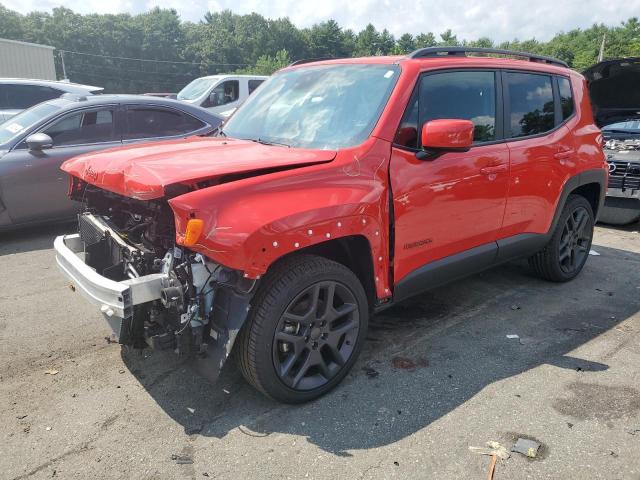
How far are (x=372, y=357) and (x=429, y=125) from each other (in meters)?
1.54

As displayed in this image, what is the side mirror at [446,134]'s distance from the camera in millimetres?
2932

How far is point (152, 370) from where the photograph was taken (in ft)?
10.7

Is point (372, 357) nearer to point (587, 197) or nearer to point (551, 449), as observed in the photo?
point (551, 449)

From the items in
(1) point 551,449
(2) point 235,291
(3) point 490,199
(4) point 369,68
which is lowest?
(1) point 551,449

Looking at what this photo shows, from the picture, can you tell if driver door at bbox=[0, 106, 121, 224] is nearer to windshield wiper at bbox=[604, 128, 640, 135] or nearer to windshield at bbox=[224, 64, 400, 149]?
windshield at bbox=[224, 64, 400, 149]

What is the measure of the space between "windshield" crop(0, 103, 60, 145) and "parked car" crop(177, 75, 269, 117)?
7207mm

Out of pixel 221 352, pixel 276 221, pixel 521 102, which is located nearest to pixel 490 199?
pixel 521 102

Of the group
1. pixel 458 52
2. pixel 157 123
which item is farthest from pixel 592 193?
pixel 157 123

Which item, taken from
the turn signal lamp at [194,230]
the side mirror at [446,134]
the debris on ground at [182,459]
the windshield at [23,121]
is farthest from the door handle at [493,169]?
the windshield at [23,121]

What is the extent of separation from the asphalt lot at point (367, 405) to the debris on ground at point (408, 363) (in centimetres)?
2

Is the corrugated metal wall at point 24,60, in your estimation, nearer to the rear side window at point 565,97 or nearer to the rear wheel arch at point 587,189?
the rear side window at point 565,97

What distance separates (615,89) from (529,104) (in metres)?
3.83

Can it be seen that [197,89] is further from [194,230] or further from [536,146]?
[194,230]

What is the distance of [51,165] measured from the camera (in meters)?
5.76
